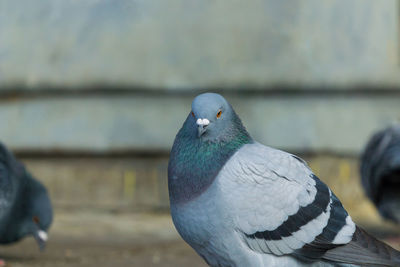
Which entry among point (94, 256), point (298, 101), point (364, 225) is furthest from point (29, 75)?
point (364, 225)

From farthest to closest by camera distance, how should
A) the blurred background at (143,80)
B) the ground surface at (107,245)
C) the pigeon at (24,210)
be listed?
the blurred background at (143,80) → the ground surface at (107,245) → the pigeon at (24,210)

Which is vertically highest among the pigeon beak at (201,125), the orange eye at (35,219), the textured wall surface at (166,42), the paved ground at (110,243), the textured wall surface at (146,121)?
the pigeon beak at (201,125)

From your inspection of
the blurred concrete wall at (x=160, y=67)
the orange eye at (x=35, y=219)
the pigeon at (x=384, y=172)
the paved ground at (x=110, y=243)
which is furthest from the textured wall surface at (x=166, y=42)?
the orange eye at (x=35, y=219)

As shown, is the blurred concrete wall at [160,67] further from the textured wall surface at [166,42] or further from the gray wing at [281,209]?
the gray wing at [281,209]

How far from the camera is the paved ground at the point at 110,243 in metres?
4.48

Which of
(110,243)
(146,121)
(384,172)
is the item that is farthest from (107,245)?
(384,172)

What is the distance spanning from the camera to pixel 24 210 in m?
4.52

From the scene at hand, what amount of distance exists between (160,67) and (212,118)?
127 inches

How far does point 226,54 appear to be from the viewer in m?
5.80

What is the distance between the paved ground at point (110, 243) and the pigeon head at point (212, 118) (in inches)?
70.9

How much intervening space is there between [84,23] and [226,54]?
4.28ft

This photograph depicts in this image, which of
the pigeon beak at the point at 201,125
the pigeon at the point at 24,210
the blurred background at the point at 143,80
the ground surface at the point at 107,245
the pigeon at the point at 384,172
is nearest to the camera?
the pigeon beak at the point at 201,125

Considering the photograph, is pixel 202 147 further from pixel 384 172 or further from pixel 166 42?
pixel 166 42

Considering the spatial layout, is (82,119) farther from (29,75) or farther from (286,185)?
(286,185)
